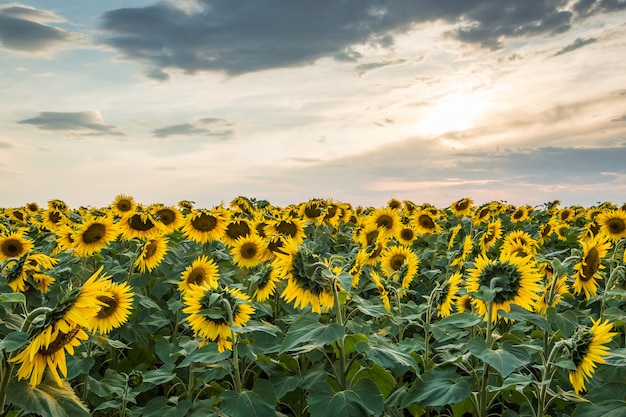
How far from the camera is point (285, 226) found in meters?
7.77

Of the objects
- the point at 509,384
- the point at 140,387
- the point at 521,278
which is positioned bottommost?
the point at 140,387

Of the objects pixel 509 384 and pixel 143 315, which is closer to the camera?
pixel 509 384

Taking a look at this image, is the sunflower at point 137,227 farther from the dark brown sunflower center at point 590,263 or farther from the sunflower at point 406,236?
the dark brown sunflower center at point 590,263

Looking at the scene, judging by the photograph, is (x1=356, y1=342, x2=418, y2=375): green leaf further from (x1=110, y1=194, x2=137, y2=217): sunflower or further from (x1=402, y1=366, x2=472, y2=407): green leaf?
(x1=110, y1=194, x2=137, y2=217): sunflower

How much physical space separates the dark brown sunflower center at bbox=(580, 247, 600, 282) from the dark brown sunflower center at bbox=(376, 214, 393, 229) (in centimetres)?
451

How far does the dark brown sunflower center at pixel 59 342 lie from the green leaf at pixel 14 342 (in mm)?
149

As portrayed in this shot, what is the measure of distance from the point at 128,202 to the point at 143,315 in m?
4.12

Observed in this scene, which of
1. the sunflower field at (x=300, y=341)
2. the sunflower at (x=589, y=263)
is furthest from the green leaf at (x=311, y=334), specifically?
the sunflower at (x=589, y=263)

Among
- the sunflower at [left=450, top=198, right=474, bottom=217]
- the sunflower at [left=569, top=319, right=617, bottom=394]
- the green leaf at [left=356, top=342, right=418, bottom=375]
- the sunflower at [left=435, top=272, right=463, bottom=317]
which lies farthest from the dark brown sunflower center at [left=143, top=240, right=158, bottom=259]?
the sunflower at [left=450, top=198, right=474, bottom=217]

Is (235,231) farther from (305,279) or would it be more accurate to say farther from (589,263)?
(589,263)

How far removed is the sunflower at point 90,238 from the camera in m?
7.24

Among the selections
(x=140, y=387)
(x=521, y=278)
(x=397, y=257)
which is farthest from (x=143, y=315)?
(x=521, y=278)

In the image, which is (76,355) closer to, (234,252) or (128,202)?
(234,252)

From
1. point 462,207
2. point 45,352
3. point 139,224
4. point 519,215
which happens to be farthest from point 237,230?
point 519,215
